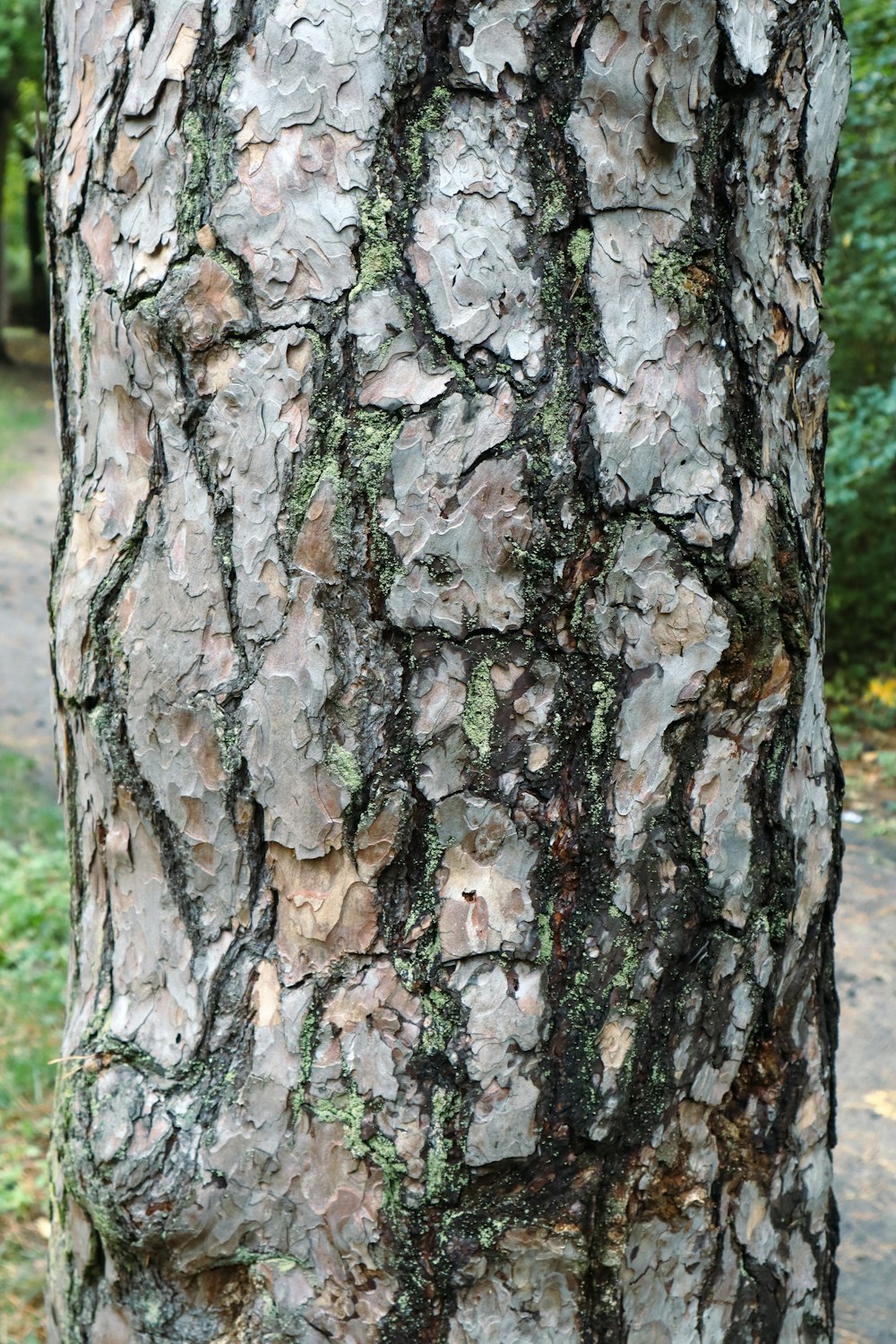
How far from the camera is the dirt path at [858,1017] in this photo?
2.56 metres

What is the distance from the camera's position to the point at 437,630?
1176mm

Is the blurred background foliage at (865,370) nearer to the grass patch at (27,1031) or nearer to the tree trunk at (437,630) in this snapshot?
the grass patch at (27,1031)

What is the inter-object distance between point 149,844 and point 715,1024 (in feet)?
2.28

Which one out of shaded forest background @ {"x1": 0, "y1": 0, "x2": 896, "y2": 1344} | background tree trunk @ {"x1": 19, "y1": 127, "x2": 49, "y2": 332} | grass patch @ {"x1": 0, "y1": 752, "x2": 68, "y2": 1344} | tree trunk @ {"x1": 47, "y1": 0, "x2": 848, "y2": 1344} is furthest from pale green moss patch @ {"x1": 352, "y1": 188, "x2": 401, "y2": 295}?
background tree trunk @ {"x1": 19, "y1": 127, "x2": 49, "y2": 332}

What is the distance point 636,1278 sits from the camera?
131 cm

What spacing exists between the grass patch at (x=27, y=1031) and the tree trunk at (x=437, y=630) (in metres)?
1.26

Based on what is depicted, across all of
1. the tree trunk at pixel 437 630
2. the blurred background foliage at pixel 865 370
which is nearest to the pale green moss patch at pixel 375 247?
the tree trunk at pixel 437 630

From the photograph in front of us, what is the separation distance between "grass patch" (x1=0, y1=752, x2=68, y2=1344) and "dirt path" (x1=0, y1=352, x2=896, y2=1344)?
1108mm

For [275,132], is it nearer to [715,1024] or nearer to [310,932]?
[310,932]

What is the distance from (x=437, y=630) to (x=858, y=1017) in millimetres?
3168

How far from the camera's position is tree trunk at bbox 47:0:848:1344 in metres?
1.13

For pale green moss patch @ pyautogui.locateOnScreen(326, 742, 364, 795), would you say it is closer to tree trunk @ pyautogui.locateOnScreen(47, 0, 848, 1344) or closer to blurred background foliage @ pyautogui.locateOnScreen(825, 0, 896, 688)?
tree trunk @ pyautogui.locateOnScreen(47, 0, 848, 1344)

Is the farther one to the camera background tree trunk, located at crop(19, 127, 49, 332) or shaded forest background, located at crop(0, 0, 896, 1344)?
background tree trunk, located at crop(19, 127, 49, 332)

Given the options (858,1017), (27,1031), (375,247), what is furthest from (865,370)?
(375,247)
